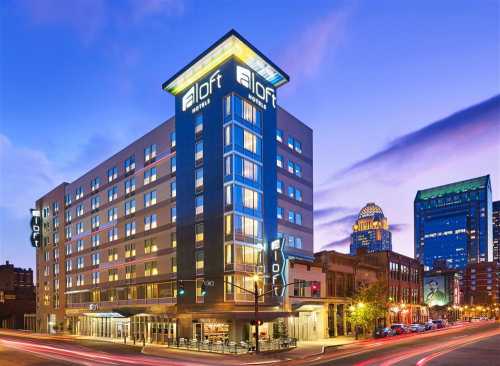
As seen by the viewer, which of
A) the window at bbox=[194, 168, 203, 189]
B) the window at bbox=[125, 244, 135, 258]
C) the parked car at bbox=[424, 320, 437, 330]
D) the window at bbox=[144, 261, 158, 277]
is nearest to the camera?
the window at bbox=[194, 168, 203, 189]

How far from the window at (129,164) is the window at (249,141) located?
78.4 ft

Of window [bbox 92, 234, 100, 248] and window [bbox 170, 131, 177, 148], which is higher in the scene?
window [bbox 170, 131, 177, 148]

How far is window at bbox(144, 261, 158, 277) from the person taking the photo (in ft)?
215

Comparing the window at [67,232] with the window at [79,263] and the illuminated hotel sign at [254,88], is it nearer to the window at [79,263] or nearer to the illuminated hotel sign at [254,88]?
the window at [79,263]

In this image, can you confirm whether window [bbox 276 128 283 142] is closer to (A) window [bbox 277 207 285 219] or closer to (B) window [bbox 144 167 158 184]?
(A) window [bbox 277 207 285 219]

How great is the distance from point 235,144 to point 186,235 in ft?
43.2

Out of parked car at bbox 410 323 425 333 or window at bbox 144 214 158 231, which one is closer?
window at bbox 144 214 158 231

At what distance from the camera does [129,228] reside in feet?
239

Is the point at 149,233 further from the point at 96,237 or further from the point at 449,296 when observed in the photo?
the point at 449,296

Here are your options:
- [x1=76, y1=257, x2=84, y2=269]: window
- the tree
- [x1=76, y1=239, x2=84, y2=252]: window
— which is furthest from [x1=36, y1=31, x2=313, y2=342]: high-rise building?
the tree

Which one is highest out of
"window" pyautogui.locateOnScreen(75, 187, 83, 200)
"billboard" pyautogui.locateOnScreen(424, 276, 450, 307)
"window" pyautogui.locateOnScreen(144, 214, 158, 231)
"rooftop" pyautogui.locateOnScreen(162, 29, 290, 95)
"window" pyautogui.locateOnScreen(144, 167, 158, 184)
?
"rooftop" pyautogui.locateOnScreen(162, 29, 290, 95)

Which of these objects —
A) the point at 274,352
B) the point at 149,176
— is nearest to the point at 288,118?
the point at 149,176

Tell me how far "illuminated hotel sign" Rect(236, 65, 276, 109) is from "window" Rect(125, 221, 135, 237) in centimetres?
2745

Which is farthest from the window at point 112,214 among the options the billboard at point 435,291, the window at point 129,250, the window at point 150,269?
the billboard at point 435,291
